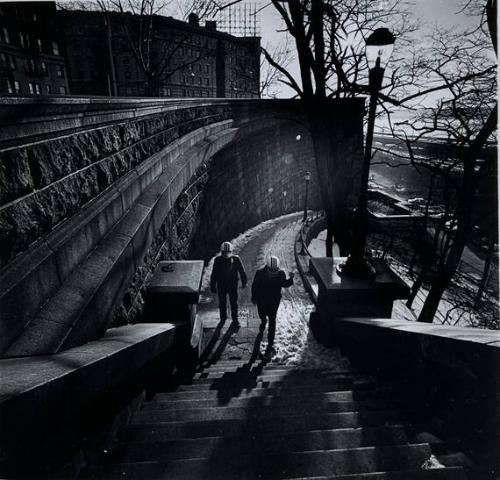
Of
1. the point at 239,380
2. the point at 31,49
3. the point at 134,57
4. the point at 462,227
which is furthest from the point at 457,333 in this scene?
the point at 31,49

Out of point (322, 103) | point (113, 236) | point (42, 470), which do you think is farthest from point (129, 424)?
point (322, 103)

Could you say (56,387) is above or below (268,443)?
above

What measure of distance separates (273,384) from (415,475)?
7.27ft

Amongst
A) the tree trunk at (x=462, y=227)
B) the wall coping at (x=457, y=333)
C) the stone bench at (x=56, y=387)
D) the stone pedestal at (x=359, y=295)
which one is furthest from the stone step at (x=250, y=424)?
the tree trunk at (x=462, y=227)

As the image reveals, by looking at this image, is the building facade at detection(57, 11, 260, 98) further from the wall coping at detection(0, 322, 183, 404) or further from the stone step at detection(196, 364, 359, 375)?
the wall coping at detection(0, 322, 183, 404)

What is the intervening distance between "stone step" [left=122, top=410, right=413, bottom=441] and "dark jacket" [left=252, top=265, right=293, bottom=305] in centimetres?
264

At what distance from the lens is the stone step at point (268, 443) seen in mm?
2146

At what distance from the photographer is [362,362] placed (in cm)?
414

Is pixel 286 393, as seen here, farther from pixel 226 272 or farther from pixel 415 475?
pixel 226 272

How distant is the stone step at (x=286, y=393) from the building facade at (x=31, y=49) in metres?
34.6

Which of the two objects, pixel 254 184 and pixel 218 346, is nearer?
pixel 218 346

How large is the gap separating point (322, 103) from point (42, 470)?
808 centimetres

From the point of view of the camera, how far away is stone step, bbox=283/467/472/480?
5.80 ft

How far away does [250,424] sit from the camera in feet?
8.44
